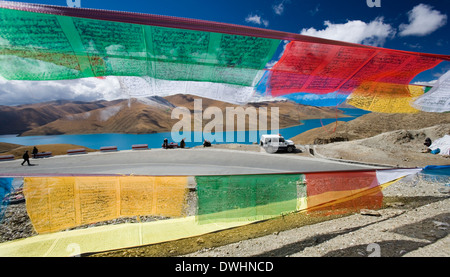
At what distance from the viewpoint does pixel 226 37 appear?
2512 mm

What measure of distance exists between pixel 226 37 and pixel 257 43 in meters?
0.41

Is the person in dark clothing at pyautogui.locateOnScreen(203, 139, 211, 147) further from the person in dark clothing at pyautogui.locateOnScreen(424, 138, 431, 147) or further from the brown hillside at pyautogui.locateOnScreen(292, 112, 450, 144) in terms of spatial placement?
the person in dark clothing at pyautogui.locateOnScreen(424, 138, 431, 147)

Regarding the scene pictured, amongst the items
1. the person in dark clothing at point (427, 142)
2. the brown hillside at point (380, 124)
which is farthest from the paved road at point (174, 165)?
the brown hillside at point (380, 124)

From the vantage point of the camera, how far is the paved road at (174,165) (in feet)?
38.6

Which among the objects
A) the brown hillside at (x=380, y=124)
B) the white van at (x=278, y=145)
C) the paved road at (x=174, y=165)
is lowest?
the paved road at (x=174, y=165)

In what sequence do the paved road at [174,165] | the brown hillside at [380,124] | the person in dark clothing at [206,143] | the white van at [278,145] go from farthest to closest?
1. the brown hillside at [380,124]
2. the person in dark clothing at [206,143]
3. the white van at [278,145]
4. the paved road at [174,165]

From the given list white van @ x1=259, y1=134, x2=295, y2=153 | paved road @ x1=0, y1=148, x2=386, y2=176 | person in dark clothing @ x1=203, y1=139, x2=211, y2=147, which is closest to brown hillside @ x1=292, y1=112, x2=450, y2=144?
white van @ x1=259, y1=134, x2=295, y2=153

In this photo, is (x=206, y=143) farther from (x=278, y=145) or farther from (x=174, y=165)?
(x=174, y=165)

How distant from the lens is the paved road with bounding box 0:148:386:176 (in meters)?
11.8

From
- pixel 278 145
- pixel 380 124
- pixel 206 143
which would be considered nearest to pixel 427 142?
pixel 278 145

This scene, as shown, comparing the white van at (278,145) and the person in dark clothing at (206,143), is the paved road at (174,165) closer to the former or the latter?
the white van at (278,145)

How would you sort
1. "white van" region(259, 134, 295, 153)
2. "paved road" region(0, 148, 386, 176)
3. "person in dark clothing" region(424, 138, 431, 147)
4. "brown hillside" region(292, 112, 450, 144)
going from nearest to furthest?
1. "paved road" region(0, 148, 386, 176)
2. "person in dark clothing" region(424, 138, 431, 147)
3. "white van" region(259, 134, 295, 153)
4. "brown hillside" region(292, 112, 450, 144)

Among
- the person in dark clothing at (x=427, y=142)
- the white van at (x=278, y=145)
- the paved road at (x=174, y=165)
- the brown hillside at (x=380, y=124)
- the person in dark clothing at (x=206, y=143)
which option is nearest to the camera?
the paved road at (x=174, y=165)
